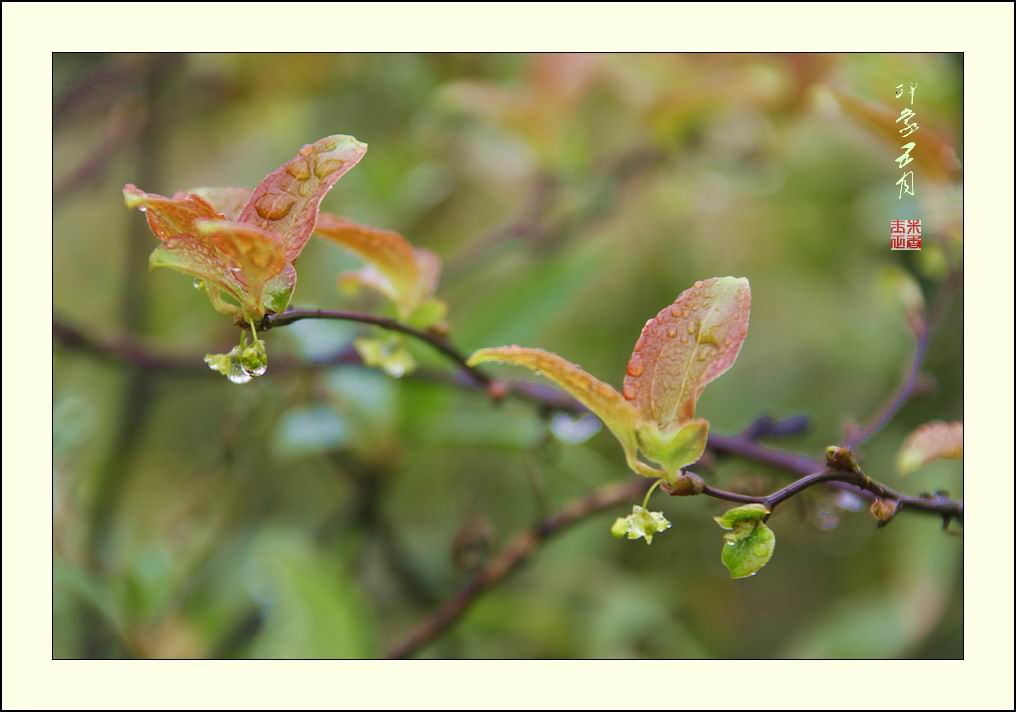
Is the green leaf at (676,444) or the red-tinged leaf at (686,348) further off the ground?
the red-tinged leaf at (686,348)

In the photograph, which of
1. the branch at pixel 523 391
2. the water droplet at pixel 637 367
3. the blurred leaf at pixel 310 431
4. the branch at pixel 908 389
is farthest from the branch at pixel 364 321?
the blurred leaf at pixel 310 431

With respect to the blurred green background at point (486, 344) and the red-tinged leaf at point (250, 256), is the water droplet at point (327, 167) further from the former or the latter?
the blurred green background at point (486, 344)

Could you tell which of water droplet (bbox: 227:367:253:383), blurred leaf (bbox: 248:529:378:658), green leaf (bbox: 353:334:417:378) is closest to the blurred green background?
blurred leaf (bbox: 248:529:378:658)

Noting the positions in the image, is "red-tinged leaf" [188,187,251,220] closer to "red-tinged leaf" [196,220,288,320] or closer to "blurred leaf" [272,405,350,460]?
"red-tinged leaf" [196,220,288,320]

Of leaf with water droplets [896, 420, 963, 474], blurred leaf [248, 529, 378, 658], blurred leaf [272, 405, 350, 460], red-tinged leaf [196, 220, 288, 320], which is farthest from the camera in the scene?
blurred leaf [272, 405, 350, 460]

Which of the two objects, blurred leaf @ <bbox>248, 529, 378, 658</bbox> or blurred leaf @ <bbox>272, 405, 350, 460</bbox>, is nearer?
blurred leaf @ <bbox>248, 529, 378, 658</bbox>

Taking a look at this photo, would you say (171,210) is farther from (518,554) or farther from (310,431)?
(310,431)

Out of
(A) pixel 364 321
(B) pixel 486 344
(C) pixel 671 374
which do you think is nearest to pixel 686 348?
(C) pixel 671 374
